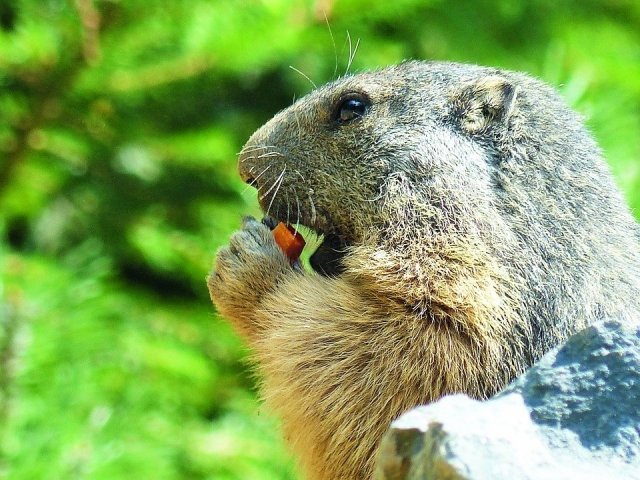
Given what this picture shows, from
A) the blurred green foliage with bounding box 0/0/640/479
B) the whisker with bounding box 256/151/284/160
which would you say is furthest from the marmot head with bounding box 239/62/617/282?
the blurred green foliage with bounding box 0/0/640/479

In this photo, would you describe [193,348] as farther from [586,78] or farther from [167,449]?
[586,78]

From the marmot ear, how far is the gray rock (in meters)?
1.14

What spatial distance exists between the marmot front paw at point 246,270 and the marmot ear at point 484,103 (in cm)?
64

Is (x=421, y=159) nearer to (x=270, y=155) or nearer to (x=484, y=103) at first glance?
(x=484, y=103)

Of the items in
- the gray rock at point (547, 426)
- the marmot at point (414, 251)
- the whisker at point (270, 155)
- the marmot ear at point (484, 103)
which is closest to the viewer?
the gray rock at point (547, 426)

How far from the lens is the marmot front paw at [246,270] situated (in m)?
2.63

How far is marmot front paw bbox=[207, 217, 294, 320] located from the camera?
263 centimetres

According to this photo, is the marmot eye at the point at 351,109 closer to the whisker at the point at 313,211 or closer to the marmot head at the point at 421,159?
the marmot head at the point at 421,159

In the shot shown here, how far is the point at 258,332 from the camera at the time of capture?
2.62 meters

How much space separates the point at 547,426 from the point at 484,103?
136 cm

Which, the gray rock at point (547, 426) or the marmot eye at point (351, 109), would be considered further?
the marmot eye at point (351, 109)

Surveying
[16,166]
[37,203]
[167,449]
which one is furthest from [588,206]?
[37,203]

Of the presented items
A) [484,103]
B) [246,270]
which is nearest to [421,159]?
[484,103]

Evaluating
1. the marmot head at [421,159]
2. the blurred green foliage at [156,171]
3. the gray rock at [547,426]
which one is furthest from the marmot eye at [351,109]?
the gray rock at [547,426]
